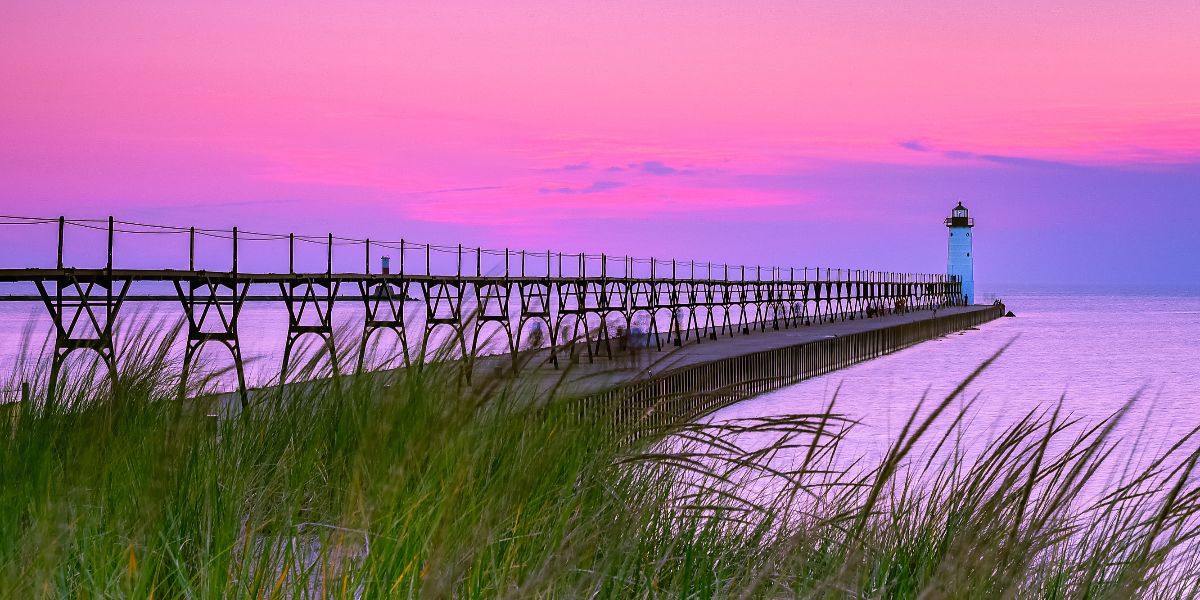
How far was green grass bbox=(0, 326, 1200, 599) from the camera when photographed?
9.89ft

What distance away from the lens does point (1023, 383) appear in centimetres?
4606

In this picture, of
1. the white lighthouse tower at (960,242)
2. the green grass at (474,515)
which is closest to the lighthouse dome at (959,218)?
the white lighthouse tower at (960,242)

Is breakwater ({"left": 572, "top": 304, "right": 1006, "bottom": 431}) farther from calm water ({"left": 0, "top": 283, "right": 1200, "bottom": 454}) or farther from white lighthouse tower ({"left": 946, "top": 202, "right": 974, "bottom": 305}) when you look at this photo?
white lighthouse tower ({"left": 946, "top": 202, "right": 974, "bottom": 305})

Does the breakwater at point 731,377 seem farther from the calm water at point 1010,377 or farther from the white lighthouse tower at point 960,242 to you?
the white lighthouse tower at point 960,242

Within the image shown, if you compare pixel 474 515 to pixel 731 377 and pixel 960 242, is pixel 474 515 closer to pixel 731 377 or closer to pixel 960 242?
pixel 731 377

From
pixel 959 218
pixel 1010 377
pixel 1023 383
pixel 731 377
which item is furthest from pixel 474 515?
pixel 959 218

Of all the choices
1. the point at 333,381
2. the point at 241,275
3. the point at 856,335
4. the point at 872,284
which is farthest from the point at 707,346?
the point at 872,284

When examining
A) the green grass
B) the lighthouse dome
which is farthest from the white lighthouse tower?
the green grass

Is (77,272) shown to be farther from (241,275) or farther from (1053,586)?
(1053,586)

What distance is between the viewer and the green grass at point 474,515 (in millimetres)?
3016

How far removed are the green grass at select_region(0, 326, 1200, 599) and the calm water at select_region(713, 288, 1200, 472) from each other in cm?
1061

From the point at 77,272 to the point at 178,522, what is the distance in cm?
1585

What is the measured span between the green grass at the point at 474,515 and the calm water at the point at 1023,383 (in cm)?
1061

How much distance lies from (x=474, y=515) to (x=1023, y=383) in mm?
45628
